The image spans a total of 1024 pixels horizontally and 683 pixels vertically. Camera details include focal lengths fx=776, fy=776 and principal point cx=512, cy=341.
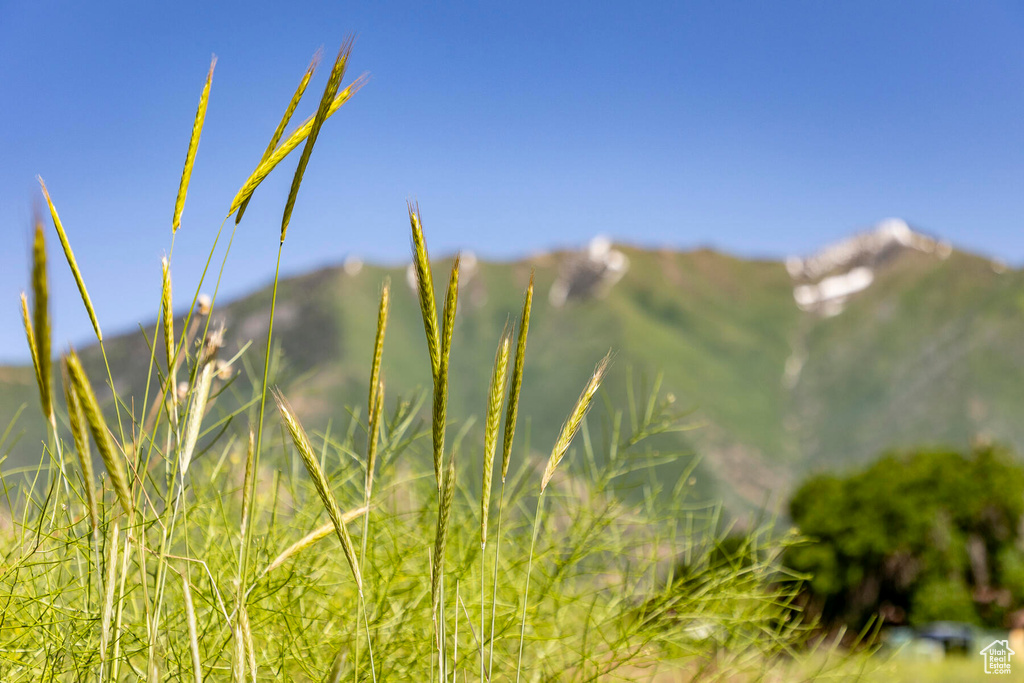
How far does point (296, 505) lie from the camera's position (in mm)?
2145

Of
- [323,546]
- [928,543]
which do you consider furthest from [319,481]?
[928,543]

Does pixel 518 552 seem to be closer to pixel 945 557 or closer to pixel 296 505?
pixel 296 505

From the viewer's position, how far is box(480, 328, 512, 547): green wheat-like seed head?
2.67 feet

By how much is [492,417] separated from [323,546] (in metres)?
1.27

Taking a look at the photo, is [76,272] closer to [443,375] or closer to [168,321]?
[168,321]

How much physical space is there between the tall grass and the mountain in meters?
119

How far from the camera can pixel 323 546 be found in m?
1.94

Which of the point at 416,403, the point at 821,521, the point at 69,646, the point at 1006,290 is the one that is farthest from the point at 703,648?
the point at 1006,290

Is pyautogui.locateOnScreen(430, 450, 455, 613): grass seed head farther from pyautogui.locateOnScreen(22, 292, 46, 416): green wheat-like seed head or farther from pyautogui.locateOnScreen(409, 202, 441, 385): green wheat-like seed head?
pyautogui.locateOnScreen(22, 292, 46, 416): green wheat-like seed head

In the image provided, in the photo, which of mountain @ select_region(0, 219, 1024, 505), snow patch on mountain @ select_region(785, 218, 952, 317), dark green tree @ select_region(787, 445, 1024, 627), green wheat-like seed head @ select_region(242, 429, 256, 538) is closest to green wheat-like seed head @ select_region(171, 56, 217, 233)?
green wheat-like seed head @ select_region(242, 429, 256, 538)

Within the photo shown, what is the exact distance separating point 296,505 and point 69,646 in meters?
0.94

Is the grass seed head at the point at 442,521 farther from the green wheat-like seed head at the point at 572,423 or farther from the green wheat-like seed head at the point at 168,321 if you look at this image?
the green wheat-like seed head at the point at 168,321

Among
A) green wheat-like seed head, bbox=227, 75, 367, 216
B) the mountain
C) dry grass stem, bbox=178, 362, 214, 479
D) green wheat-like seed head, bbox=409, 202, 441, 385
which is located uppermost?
green wheat-like seed head, bbox=227, 75, 367, 216

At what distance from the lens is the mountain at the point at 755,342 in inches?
5566
